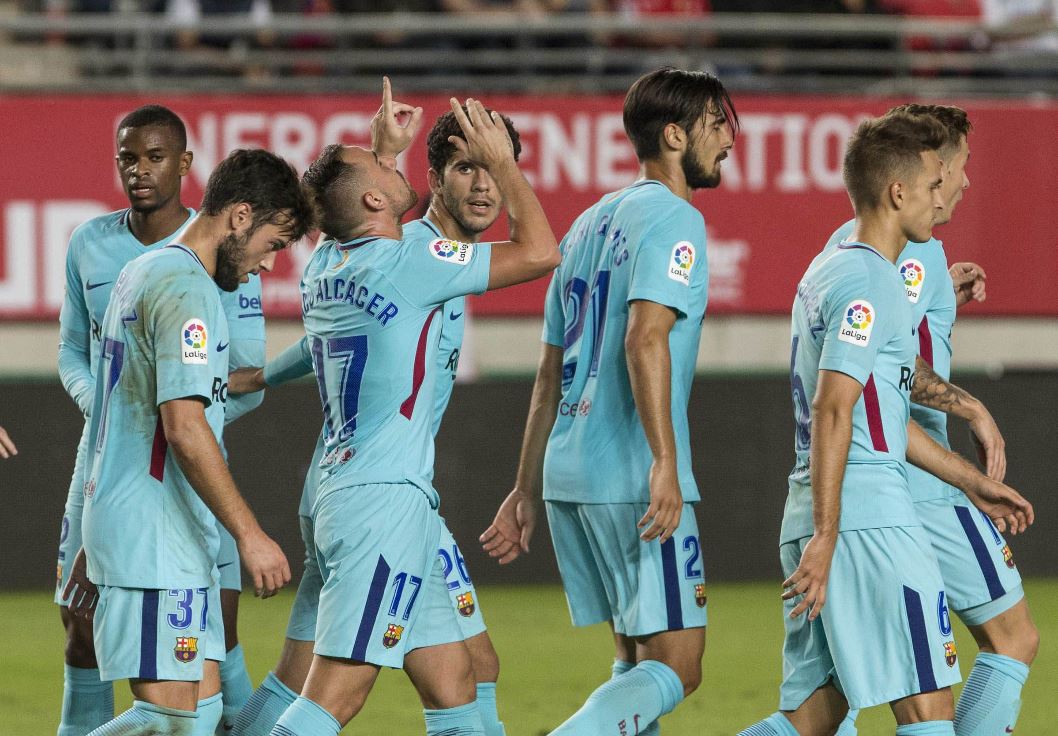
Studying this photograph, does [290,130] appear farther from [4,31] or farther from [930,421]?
[930,421]

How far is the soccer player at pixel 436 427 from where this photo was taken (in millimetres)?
4383

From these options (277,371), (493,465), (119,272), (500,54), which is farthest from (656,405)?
(500,54)

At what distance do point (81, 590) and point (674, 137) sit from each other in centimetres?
194

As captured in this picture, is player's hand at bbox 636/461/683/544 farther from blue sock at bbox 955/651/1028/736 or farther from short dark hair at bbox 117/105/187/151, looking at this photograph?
short dark hair at bbox 117/105/187/151

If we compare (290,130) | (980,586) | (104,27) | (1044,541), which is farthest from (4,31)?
(980,586)

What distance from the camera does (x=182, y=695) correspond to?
11.9ft

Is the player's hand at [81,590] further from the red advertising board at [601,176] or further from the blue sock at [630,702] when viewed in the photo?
the red advertising board at [601,176]

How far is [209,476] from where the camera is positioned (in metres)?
3.52

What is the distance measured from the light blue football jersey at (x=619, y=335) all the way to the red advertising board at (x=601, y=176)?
21.8 feet

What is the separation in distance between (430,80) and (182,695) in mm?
8513

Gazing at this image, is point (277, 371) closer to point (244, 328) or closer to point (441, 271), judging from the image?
point (244, 328)

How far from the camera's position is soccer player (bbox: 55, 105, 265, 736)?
4.66 meters

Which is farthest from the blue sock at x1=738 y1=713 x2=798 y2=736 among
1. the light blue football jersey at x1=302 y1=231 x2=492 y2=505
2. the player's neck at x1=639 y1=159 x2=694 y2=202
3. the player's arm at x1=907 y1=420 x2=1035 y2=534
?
the player's neck at x1=639 y1=159 x2=694 y2=202

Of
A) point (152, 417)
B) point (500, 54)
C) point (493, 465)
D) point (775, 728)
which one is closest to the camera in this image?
point (152, 417)
